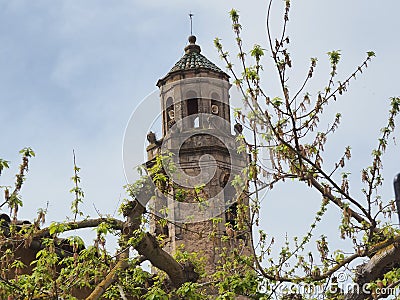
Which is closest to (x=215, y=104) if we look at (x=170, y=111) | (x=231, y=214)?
(x=170, y=111)

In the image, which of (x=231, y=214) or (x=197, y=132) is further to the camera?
(x=197, y=132)

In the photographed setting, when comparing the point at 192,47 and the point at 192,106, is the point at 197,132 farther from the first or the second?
the point at 192,47

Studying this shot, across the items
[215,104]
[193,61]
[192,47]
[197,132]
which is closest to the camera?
[197,132]

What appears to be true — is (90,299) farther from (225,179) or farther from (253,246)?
(225,179)

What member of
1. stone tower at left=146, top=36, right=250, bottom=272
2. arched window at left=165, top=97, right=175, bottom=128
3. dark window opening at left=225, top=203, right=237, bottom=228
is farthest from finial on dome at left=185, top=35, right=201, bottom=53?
dark window opening at left=225, top=203, right=237, bottom=228

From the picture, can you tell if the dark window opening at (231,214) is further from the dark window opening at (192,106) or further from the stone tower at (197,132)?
the dark window opening at (192,106)

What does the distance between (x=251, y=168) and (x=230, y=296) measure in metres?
1.79

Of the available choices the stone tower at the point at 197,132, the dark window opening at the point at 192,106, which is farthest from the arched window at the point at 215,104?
the dark window opening at the point at 192,106

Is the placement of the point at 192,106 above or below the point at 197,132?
above

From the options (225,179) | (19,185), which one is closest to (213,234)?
(19,185)

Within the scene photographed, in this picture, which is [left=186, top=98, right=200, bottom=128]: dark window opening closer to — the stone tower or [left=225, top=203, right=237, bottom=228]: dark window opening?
the stone tower

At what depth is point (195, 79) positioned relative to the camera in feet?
75.0

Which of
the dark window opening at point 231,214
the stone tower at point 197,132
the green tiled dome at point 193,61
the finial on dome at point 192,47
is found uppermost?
the finial on dome at point 192,47

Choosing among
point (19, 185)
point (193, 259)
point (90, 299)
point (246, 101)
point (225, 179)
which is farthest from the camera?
point (225, 179)
